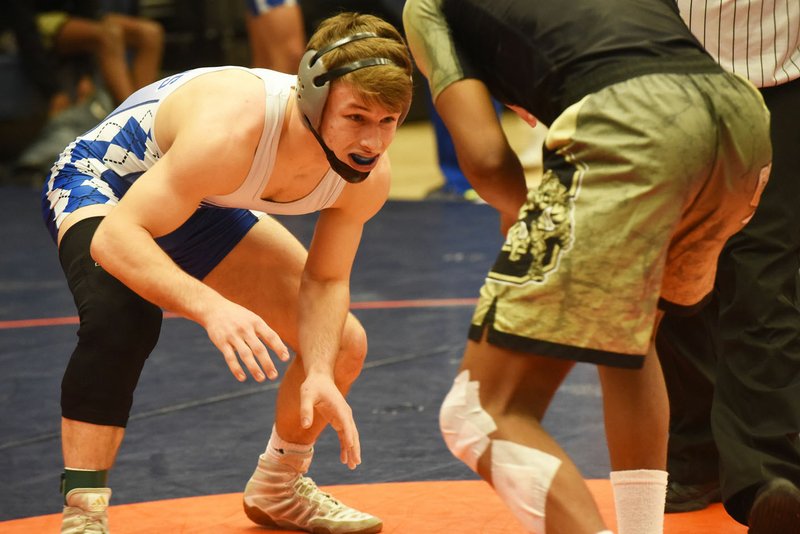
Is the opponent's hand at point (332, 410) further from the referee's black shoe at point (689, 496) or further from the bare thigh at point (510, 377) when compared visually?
the referee's black shoe at point (689, 496)

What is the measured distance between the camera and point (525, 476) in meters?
2.11

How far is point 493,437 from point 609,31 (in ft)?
2.23

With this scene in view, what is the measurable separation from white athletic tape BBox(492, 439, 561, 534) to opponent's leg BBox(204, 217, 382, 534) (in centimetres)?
91

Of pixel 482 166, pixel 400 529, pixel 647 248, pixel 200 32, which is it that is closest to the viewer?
pixel 647 248

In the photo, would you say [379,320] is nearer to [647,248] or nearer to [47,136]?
[647,248]

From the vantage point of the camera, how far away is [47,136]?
8.88 meters

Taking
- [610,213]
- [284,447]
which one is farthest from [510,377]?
[284,447]

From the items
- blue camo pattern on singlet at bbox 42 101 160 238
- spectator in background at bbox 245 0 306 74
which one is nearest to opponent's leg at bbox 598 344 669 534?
blue camo pattern on singlet at bbox 42 101 160 238

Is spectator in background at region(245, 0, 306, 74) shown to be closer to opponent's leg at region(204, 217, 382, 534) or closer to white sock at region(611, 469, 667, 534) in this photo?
opponent's leg at region(204, 217, 382, 534)

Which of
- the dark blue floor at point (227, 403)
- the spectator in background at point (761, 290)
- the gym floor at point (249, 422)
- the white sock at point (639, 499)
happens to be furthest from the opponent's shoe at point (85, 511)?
the spectator in background at point (761, 290)

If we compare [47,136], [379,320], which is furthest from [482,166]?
[47,136]

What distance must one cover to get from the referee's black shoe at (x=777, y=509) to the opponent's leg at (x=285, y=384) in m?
0.85

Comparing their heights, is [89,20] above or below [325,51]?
below

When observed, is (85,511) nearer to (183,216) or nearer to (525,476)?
(183,216)
